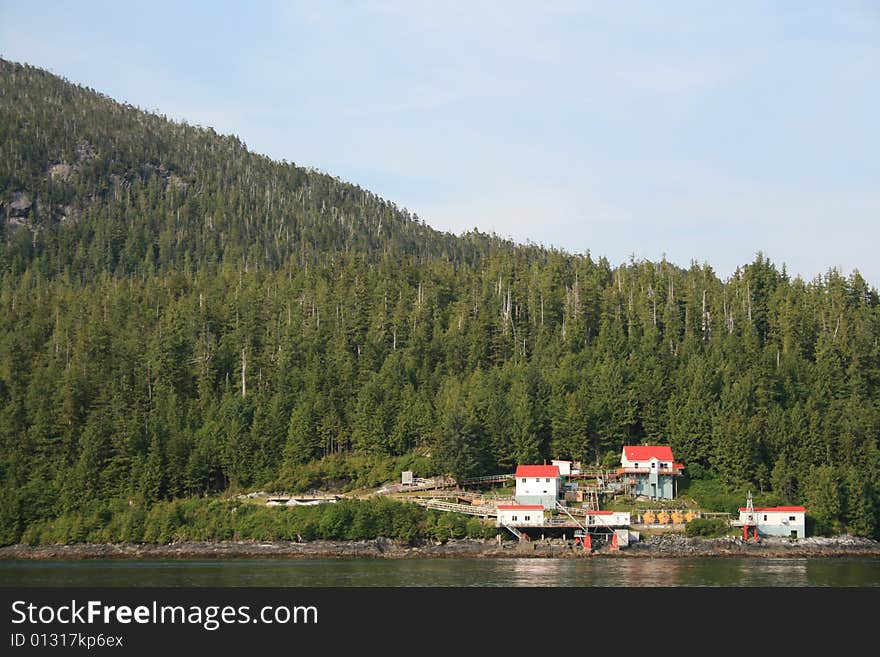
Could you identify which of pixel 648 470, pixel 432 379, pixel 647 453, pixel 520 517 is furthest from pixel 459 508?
pixel 432 379

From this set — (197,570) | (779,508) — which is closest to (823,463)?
(779,508)

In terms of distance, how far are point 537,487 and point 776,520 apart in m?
18.5

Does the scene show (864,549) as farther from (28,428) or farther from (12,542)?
(28,428)

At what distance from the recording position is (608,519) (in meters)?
86.6

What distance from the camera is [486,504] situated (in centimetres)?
9194

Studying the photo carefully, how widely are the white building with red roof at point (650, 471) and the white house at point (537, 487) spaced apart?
7130 mm

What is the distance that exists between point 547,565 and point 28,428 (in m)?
60.9

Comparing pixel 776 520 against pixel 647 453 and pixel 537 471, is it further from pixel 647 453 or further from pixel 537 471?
pixel 537 471

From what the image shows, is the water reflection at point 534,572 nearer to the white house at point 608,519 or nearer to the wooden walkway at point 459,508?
the white house at point 608,519

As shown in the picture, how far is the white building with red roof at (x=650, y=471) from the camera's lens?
94.1m

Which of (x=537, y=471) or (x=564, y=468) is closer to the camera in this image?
(x=537, y=471)

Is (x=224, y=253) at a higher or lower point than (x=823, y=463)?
higher

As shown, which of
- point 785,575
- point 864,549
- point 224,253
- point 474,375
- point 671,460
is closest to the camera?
point 785,575

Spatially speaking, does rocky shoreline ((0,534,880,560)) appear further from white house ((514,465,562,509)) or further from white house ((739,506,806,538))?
white house ((514,465,562,509))
